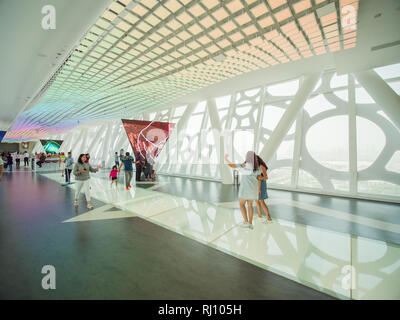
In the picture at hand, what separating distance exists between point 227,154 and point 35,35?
4.73m

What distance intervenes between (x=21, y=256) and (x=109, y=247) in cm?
131

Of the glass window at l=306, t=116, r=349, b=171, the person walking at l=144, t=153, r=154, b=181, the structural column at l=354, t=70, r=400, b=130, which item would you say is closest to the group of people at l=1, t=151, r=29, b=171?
the person walking at l=144, t=153, r=154, b=181

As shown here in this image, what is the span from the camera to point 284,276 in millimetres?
2512

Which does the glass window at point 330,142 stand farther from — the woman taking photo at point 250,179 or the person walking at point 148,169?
the person walking at point 148,169

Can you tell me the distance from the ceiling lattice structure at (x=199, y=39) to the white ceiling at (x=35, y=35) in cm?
107

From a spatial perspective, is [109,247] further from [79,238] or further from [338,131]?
[338,131]

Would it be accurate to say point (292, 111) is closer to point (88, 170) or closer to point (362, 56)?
point (362, 56)

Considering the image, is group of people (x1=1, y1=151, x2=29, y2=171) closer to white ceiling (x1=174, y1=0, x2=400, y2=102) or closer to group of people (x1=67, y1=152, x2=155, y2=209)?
group of people (x1=67, y1=152, x2=155, y2=209)

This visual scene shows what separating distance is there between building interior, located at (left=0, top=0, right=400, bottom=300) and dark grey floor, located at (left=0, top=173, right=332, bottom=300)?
0.07 feet

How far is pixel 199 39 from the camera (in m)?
5.36

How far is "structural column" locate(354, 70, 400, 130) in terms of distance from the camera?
6.15 metres

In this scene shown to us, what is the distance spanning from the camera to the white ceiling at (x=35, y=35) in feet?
9.77

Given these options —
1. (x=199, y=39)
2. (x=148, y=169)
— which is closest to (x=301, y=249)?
(x=199, y=39)
